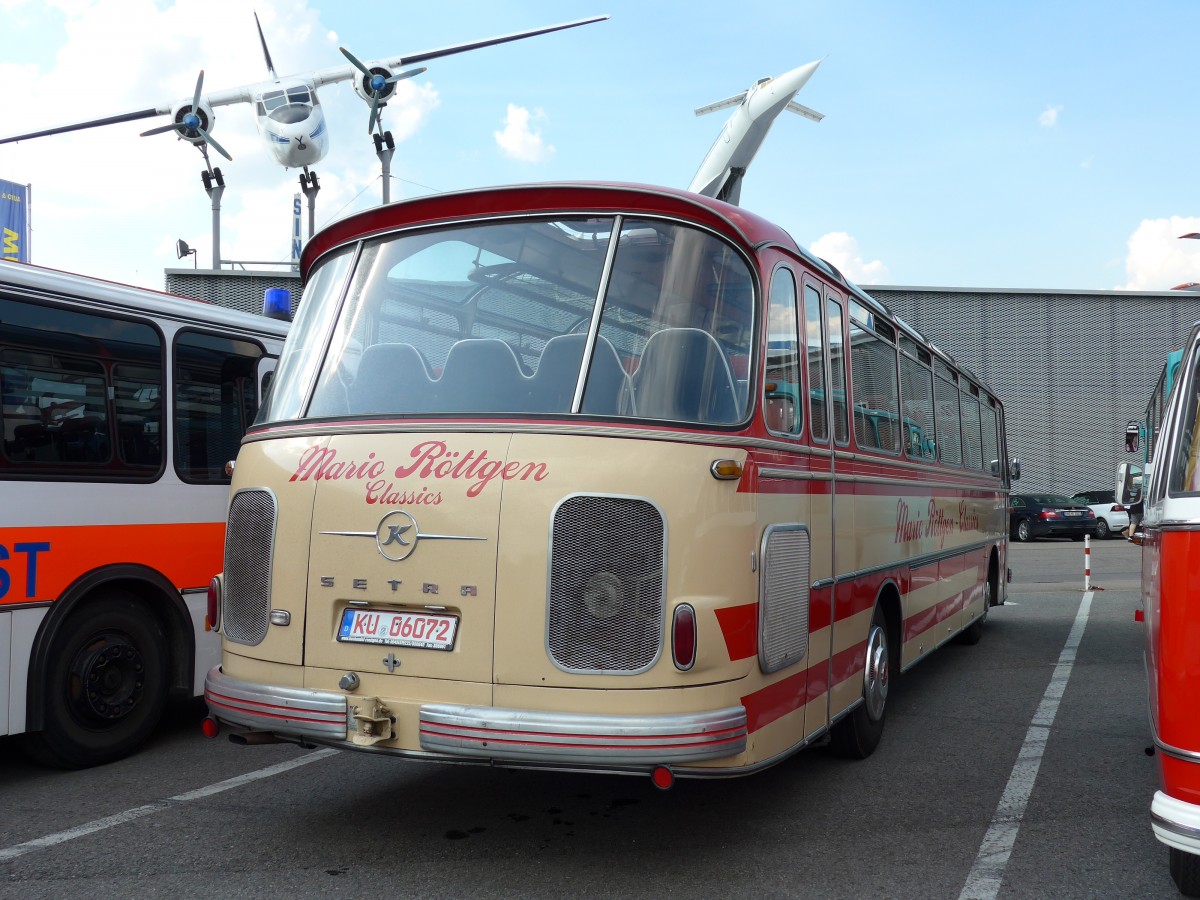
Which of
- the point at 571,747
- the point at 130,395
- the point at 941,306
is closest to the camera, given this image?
the point at 571,747

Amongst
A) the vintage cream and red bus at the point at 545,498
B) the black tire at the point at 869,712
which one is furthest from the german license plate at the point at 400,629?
the black tire at the point at 869,712

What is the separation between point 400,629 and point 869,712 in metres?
3.19

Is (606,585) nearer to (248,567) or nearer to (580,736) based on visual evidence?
(580,736)

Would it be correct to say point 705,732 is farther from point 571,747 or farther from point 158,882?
point 158,882

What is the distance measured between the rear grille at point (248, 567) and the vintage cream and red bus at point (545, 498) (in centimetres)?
2

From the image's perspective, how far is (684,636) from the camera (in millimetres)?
4180

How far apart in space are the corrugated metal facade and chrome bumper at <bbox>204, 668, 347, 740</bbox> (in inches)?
1580

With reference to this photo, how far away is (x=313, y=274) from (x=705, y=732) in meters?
2.96

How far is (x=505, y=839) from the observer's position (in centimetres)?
497

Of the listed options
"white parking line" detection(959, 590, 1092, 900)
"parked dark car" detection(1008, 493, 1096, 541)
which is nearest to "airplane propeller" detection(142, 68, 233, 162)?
"parked dark car" detection(1008, 493, 1096, 541)

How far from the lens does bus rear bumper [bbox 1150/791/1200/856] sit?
355cm

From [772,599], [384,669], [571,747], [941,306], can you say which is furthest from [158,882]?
[941,306]

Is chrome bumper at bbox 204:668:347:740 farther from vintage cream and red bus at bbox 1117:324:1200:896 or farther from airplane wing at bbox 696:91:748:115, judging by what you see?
airplane wing at bbox 696:91:748:115

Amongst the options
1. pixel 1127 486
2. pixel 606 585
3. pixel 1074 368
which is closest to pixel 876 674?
pixel 1127 486
